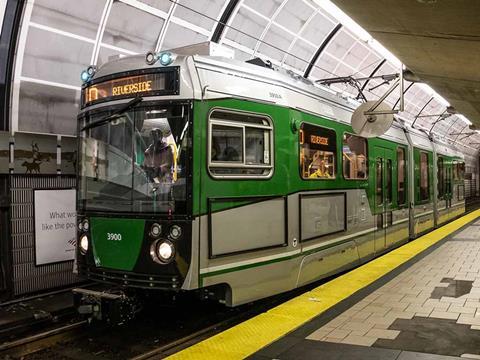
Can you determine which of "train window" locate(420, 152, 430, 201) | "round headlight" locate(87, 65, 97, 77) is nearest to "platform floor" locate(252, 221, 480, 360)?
"round headlight" locate(87, 65, 97, 77)

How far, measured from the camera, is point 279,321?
17.5 ft

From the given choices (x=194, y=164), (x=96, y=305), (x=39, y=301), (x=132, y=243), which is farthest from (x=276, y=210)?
(x=39, y=301)

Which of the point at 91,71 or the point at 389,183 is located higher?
the point at 91,71

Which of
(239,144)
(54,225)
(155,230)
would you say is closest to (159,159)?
(155,230)

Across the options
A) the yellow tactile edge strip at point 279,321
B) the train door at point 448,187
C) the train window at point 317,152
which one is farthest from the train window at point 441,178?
the train window at point 317,152

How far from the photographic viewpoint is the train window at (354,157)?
8.16m

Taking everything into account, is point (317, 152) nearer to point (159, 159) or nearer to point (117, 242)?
point (159, 159)

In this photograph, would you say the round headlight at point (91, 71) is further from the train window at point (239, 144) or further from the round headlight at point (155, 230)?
the round headlight at point (155, 230)

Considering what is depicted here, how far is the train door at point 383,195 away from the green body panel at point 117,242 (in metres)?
5.58

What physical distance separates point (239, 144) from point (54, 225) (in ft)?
13.0

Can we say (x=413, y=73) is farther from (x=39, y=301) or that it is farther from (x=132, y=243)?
(x=39, y=301)

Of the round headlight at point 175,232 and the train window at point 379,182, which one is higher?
the train window at point 379,182

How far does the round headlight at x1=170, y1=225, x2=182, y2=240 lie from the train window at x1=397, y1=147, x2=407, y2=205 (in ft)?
24.7

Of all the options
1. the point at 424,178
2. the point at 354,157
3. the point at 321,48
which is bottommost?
the point at 424,178
